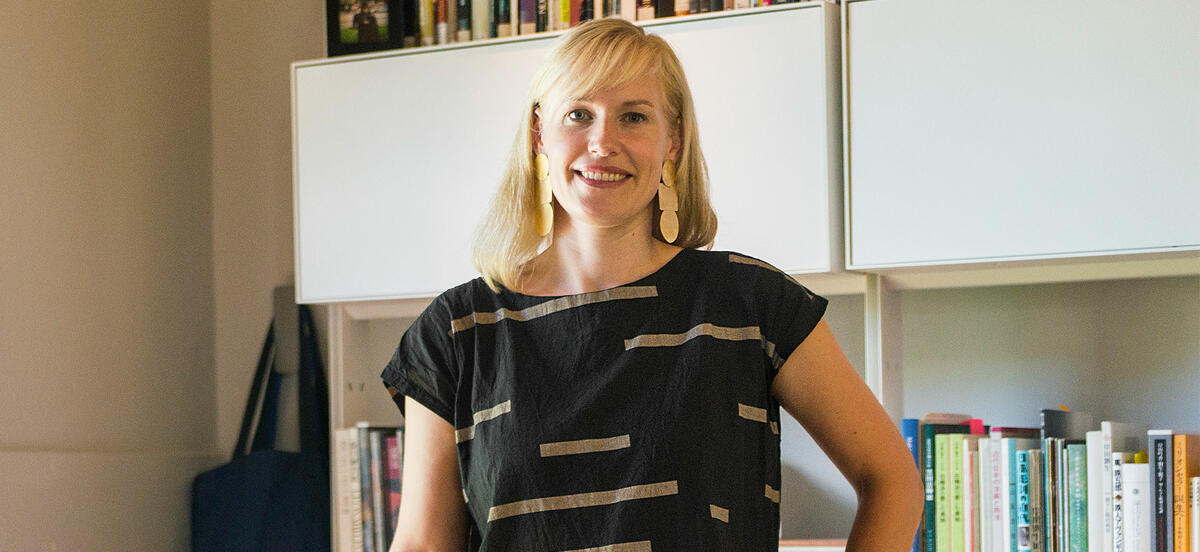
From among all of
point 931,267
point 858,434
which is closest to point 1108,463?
point 931,267

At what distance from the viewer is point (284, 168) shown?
9.45 feet

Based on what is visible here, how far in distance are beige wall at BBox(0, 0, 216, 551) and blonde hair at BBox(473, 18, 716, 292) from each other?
137cm

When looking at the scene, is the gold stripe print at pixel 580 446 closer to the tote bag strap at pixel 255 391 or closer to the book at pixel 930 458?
the book at pixel 930 458

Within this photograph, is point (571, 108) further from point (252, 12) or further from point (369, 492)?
point (252, 12)

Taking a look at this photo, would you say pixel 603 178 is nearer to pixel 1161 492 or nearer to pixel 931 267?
pixel 931 267

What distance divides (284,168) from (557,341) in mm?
1833

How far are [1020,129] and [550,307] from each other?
46.3 inches

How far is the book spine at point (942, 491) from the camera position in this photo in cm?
220

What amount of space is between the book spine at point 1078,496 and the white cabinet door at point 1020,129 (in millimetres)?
333

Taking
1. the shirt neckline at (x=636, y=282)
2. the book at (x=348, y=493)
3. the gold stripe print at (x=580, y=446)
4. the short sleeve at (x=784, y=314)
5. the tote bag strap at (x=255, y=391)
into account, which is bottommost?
the book at (x=348, y=493)

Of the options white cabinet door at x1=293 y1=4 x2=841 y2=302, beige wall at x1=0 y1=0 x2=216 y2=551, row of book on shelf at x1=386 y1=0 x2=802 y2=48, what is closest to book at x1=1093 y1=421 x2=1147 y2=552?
white cabinet door at x1=293 y1=4 x2=841 y2=302

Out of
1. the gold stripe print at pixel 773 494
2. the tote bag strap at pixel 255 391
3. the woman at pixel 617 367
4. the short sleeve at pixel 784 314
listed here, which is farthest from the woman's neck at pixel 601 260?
the tote bag strap at pixel 255 391

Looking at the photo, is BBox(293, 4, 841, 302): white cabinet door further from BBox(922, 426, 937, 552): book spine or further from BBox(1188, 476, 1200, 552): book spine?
BBox(1188, 476, 1200, 552): book spine

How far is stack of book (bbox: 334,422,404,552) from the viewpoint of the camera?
251 centimetres
